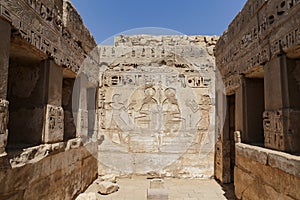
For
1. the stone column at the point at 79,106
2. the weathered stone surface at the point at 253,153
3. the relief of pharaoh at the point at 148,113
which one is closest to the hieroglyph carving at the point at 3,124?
the stone column at the point at 79,106

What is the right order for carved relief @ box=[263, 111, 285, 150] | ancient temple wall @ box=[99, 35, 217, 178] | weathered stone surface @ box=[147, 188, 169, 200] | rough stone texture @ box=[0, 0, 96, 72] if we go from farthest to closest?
ancient temple wall @ box=[99, 35, 217, 178]
weathered stone surface @ box=[147, 188, 169, 200]
carved relief @ box=[263, 111, 285, 150]
rough stone texture @ box=[0, 0, 96, 72]

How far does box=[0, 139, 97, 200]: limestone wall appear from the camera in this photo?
2387 mm

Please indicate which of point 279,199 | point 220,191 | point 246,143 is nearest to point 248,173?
point 246,143

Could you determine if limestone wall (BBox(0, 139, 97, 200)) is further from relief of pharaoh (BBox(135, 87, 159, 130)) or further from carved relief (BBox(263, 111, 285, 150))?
carved relief (BBox(263, 111, 285, 150))

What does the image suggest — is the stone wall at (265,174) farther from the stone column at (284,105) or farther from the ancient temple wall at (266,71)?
the stone column at (284,105)

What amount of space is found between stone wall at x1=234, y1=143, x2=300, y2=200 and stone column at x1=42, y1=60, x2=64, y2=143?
3.04 metres

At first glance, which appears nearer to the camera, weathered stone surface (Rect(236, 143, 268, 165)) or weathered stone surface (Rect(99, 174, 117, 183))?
weathered stone surface (Rect(236, 143, 268, 165))

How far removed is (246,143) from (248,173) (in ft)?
1.74

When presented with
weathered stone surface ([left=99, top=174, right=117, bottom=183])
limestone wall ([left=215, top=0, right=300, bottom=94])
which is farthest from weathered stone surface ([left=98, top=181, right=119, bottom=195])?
limestone wall ([left=215, top=0, right=300, bottom=94])

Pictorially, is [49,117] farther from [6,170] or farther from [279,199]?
[279,199]

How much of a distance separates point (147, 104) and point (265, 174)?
3.69 meters

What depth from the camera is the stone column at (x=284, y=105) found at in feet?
9.30

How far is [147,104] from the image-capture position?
6262mm

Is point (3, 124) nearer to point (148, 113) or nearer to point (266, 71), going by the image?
point (266, 71)
